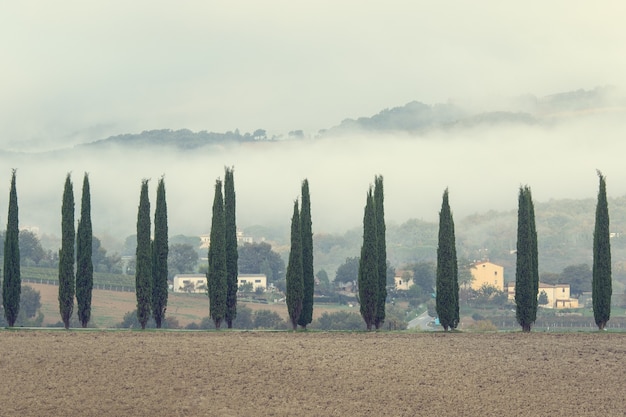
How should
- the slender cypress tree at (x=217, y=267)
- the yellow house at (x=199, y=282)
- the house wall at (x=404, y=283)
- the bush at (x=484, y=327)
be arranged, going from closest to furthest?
the slender cypress tree at (x=217, y=267) → the bush at (x=484, y=327) → the yellow house at (x=199, y=282) → the house wall at (x=404, y=283)

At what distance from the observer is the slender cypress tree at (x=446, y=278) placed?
193 feet

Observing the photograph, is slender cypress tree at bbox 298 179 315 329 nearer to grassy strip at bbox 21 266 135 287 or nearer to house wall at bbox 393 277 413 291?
grassy strip at bbox 21 266 135 287

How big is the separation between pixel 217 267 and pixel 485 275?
136858mm

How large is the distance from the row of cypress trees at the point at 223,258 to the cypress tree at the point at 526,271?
15566 millimetres

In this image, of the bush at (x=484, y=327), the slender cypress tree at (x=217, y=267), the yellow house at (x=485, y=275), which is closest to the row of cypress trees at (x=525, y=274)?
the bush at (x=484, y=327)

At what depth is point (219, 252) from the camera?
59406 millimetres

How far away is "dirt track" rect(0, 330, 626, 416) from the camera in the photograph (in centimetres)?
3791

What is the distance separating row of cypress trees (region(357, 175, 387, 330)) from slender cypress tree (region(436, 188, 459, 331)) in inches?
118

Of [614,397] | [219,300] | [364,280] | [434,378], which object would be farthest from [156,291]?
[614,397]

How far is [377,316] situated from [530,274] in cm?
851

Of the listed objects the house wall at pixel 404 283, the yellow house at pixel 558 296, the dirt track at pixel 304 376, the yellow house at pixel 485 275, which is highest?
the yellow house at pixel 485 275

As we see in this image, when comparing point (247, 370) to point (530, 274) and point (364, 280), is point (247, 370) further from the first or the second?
point (530, 274)

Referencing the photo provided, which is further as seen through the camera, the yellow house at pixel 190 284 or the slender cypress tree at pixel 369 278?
the yellow house at pixel 190 284

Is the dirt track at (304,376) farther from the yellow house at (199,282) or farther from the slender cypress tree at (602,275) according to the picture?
the yellow house at (199,282)
